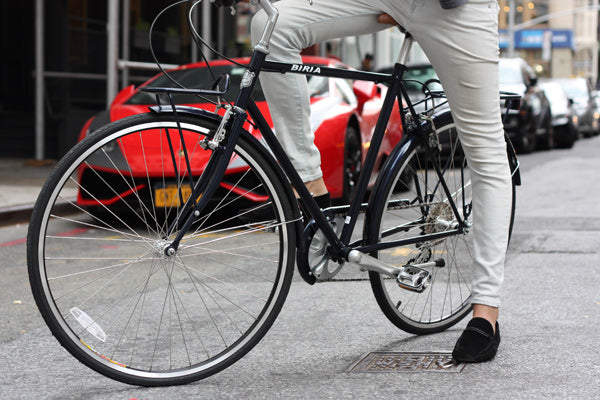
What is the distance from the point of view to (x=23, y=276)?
554 centimetres

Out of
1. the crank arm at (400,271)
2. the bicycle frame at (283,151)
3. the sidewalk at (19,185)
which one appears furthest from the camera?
the sidewalk at (19,185)

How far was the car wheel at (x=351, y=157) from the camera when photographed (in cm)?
802

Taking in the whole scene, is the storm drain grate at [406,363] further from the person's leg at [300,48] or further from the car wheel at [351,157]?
the car wheel at [351,157]

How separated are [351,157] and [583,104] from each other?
67.3 feet

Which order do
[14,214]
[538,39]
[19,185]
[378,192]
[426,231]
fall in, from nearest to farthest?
[378,192] → [426,231] → [14,214] → [19,185] → [538,39]

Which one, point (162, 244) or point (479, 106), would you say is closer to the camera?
point (162, 244)

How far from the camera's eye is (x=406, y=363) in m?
3.43

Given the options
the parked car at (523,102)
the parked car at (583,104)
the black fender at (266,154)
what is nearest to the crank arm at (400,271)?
the black fender at (266,154)

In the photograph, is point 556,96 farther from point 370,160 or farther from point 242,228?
point 242,228

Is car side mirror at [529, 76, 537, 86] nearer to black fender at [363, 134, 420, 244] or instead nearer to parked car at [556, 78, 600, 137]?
parked car at [556, 78, 600, 137]

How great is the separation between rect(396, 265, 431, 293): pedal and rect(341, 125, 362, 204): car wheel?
4302mm

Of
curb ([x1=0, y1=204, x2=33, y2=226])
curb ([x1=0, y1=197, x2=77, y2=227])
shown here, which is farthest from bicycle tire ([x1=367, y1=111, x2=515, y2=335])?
curb ([x1=0, y1=204, x2=33, y2=226])

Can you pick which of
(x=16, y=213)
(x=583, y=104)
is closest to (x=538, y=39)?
(x=583, y=104)

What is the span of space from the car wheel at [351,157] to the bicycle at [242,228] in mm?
3676
